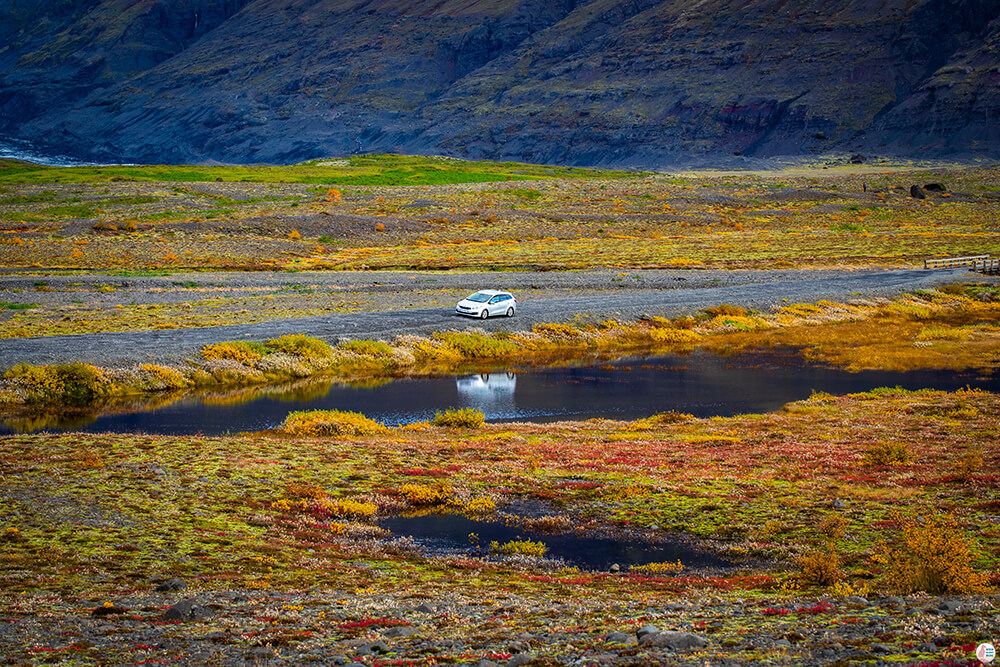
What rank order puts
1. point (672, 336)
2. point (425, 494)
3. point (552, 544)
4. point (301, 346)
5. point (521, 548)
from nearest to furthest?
point (521, 548) → point (552, 544) → point (425, 494) → point (301, 346) → point (672, 336)

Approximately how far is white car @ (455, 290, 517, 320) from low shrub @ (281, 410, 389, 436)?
20.2 meters

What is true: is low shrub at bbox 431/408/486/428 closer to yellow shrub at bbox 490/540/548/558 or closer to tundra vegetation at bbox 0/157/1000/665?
tundra vegetation at bbox 0/157/1000/665

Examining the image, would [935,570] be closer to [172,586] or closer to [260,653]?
[260,653]

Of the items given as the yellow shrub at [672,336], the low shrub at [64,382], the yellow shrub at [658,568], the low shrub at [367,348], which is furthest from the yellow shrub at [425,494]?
the yellow shrub at [672,336]

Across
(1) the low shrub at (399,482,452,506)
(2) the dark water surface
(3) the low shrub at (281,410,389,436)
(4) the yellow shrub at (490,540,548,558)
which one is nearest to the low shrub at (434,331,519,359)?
(2) the dark water surface

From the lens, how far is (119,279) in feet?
220

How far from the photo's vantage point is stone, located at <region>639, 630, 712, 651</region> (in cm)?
1198

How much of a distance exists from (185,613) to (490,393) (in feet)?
84.1

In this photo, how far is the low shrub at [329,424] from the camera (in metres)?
30.0

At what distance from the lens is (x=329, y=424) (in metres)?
30.1

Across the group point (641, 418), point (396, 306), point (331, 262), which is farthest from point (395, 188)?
point (641, 418)

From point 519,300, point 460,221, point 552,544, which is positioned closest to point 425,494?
point 552,544

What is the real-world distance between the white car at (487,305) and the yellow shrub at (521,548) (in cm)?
3231

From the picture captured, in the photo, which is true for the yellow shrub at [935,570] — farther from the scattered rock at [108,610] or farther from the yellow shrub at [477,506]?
the scattered rock at [108,610]
